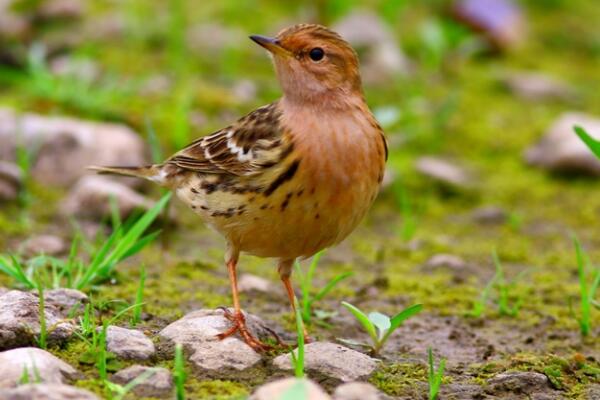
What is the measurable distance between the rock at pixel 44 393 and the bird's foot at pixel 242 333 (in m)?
1.14

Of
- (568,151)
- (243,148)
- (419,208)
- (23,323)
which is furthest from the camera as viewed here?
(568,151)

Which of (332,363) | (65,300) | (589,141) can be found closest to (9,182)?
(65,300)

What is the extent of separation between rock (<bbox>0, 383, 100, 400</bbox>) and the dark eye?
2.32 m

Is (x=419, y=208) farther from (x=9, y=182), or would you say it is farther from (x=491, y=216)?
(x=9, y=182)

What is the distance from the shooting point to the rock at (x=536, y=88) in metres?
10.4

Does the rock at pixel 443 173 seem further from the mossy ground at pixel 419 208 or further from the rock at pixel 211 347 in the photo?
the rock at pixel 211 347

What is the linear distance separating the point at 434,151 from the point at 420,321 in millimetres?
3255

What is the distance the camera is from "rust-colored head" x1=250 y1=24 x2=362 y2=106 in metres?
5.35

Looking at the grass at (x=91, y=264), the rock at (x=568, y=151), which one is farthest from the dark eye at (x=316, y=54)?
the rock at (x=568, y=151)

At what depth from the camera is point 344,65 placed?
5441mm

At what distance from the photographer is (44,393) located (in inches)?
142

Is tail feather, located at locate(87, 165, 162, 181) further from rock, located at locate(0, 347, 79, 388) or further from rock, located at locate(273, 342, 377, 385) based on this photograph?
rock, located at locate(0, 347, 79, 388)

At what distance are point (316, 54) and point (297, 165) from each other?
71cm

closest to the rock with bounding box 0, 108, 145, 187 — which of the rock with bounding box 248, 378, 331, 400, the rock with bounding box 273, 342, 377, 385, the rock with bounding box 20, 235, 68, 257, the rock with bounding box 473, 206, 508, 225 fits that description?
the rock with bounding box 20, 235, 68, 257
